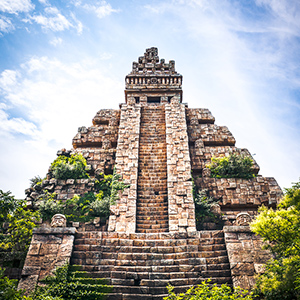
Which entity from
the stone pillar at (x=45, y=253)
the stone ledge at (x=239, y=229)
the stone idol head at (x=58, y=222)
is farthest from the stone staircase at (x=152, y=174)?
the stone pillar at (x=45, y=253)

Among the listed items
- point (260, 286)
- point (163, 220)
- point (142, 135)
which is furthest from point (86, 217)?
point (260, 286)

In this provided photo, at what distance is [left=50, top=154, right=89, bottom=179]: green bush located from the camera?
13.8m

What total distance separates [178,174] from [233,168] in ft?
10.1

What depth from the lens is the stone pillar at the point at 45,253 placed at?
→ 7645 millimetres

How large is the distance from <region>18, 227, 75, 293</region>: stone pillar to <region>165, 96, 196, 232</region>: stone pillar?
13.6 ft

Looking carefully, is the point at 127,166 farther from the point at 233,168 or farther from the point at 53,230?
the point at 53,230

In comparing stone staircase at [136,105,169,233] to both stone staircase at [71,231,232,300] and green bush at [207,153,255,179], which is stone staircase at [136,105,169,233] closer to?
stone staircase at [71,231,232,300]

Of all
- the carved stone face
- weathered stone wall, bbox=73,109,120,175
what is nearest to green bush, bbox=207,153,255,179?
the carved stone face

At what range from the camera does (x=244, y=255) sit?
7.99 m

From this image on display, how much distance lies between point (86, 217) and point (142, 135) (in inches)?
212

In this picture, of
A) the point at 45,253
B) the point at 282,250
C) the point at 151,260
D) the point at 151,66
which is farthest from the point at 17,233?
the point at 151,66

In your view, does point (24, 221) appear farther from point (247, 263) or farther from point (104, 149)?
point (247, 263)

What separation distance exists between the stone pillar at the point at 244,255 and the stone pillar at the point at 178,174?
289 centimetres

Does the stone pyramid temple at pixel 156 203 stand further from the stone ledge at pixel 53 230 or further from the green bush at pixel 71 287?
the green bush at pixel 71 287
